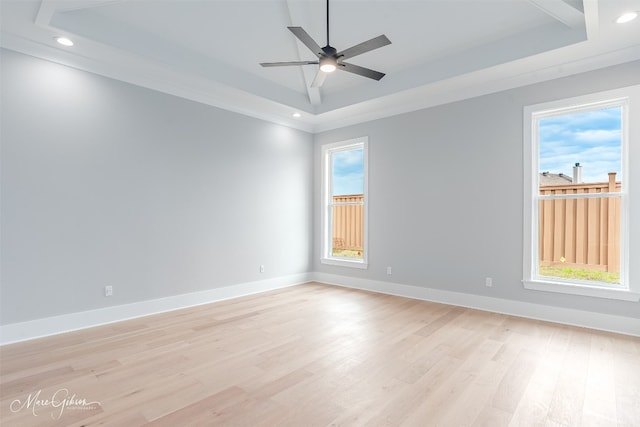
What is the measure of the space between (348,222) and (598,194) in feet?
11.5

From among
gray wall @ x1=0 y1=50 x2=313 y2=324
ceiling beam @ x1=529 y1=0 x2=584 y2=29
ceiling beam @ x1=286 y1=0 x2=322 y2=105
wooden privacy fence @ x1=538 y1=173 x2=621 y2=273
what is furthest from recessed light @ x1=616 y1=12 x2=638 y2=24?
gray wall @ x1=0 y1=50 x2=313 y2=324

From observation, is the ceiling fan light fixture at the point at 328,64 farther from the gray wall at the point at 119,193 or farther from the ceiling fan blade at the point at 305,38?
the gray wall at the point at 119,193

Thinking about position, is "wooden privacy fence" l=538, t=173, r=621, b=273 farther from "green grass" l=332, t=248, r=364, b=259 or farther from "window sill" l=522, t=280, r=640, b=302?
"green grass" l=332, t=248, r=364, b=259

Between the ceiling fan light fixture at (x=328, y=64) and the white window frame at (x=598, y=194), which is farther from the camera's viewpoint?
the white window frame at (x=598, y=194)

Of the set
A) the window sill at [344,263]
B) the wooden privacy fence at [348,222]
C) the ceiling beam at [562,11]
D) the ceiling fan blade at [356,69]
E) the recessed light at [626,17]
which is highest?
the ceiling beam at [562,11]

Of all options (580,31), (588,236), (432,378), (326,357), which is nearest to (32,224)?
(326,357)

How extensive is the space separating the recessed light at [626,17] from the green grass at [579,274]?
2.52m

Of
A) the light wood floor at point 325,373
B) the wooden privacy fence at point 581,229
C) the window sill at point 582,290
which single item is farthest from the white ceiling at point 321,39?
the light wood floor at point 325,373

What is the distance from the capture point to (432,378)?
8.07 ft

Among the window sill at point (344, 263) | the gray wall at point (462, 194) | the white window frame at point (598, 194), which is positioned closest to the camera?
the white window frame at point (598, 194)

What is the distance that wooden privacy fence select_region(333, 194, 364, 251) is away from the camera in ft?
19.0

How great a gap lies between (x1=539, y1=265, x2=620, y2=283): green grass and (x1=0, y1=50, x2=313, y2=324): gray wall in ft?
13.0

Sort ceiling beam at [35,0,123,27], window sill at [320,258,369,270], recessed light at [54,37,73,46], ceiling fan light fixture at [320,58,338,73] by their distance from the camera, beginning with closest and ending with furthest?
ceiling beam at [35,0,123,27]
ceiling fan light fixture at [320,58,338,73]
recessed light at [54,37,73,46]
window sill at [320,258,369,270]

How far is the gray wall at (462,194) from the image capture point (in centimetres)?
376
